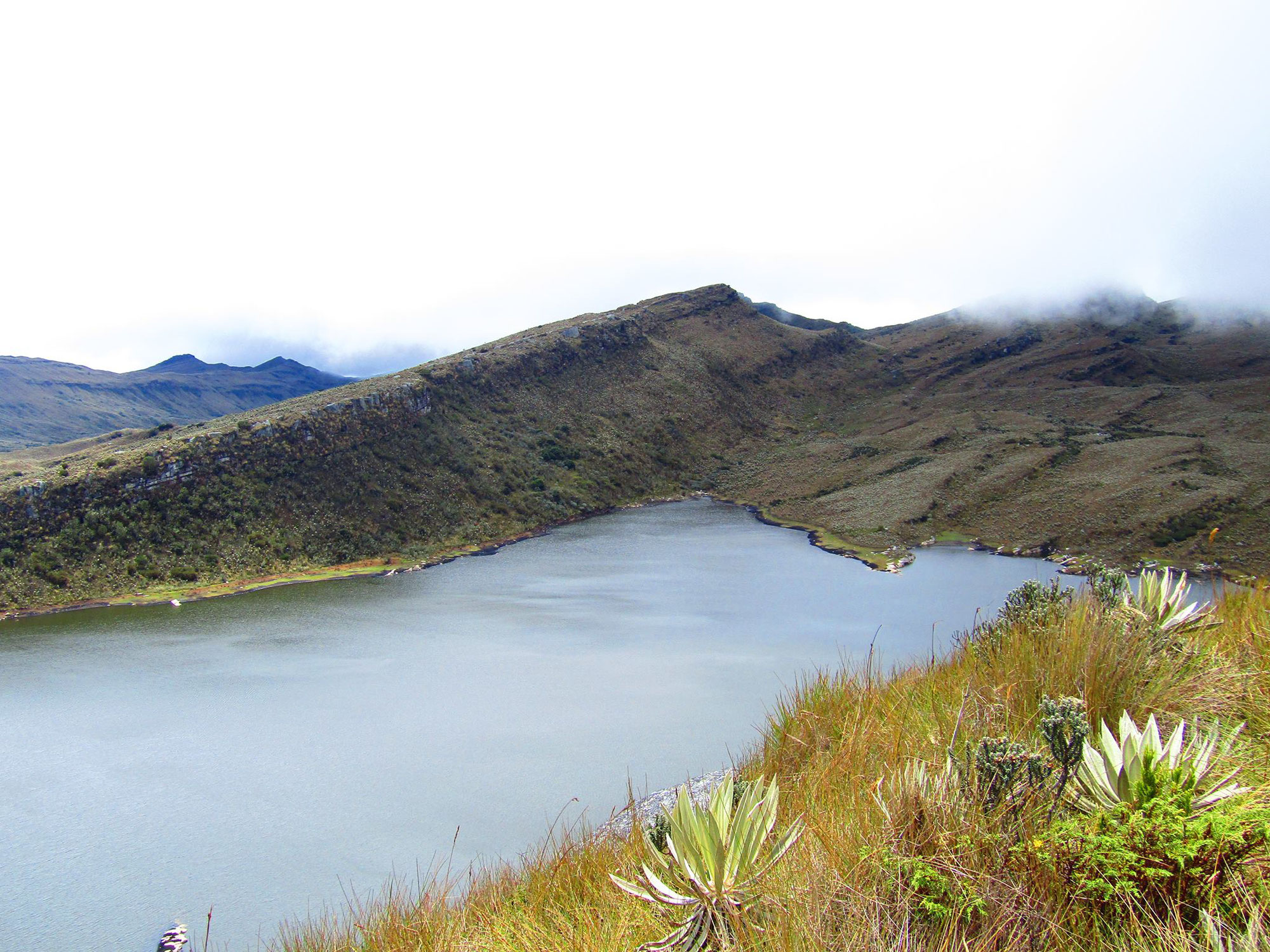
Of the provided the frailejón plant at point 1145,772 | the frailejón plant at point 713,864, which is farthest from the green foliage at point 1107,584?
the frailejón plant at point 713,864

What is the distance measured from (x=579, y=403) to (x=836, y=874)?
66950mm

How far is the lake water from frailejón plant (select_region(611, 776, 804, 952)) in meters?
4.75

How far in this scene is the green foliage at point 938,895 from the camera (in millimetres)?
2496

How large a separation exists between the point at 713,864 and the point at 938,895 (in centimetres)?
103

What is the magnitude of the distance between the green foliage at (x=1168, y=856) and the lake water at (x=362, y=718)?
530 centimetres

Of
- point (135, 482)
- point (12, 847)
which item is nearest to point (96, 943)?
point (12, 847)

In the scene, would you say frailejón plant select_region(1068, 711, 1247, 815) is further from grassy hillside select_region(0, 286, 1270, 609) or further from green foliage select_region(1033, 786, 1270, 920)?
grassy hillside select_region(0, 286, 1270, 609)

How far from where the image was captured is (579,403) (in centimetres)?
6888

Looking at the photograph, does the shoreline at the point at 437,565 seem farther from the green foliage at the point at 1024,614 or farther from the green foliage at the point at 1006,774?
the green foliage at the point at 1006,774

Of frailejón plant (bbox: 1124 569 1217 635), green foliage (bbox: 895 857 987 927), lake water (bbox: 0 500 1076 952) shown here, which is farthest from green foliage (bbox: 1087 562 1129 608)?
green foliage (bbox: 895 857 987 927)

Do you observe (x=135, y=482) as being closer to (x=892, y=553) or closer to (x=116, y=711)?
(x=116, y=711)

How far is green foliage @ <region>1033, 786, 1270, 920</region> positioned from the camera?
2.28 m

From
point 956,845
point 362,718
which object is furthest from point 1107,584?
point 362,718

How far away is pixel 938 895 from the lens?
102 inches
